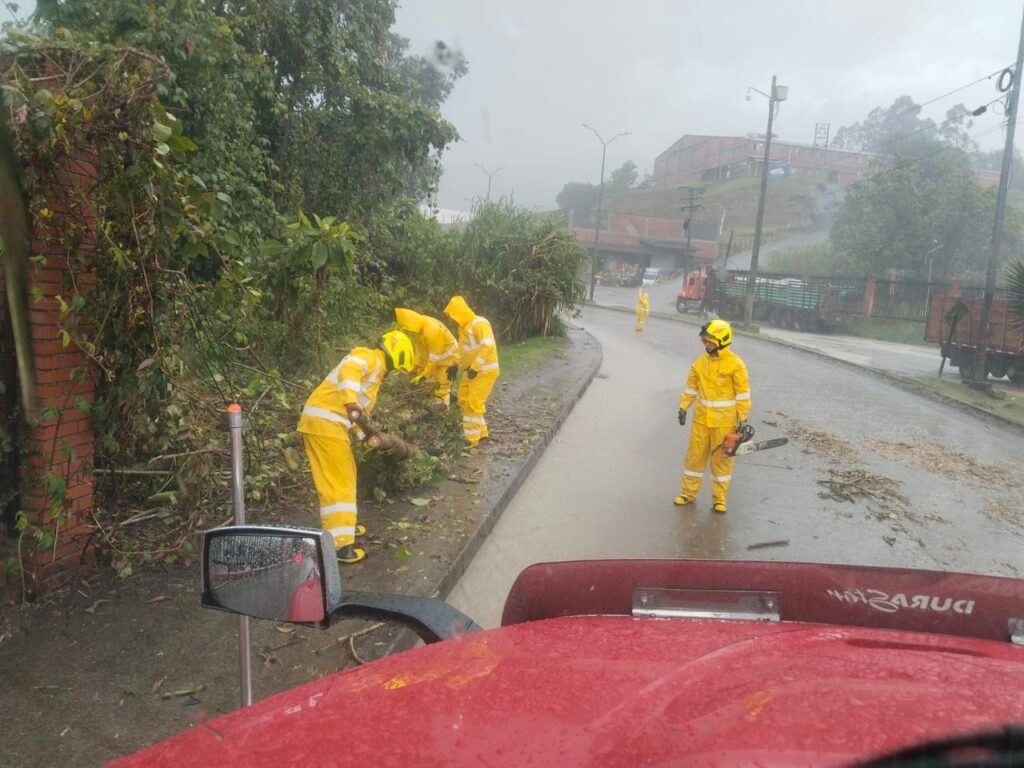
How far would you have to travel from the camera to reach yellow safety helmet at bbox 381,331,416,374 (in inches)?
212

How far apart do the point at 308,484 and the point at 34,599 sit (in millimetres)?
2446

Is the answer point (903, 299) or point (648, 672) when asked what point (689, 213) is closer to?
point (903, 299)

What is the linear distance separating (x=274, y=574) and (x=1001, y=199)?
18.3 meters

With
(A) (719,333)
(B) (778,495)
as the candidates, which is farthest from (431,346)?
(B) (778,495)

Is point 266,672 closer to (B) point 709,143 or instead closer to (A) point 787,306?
(A) point 787,306

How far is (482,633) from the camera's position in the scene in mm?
1831

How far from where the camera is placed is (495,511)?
645cm

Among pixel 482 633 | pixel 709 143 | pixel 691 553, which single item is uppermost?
pixel 709 143

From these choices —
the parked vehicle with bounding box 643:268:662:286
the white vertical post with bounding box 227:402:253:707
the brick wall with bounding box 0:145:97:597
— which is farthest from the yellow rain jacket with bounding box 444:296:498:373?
the parked vehicle with bounding box 643:268:662:286

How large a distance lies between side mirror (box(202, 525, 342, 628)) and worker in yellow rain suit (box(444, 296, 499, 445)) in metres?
6.45

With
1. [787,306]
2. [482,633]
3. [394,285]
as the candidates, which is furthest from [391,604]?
[787,306]

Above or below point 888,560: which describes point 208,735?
above

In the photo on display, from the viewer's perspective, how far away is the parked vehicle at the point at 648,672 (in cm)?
110

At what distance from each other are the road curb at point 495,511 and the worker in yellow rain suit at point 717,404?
1.68 meters
